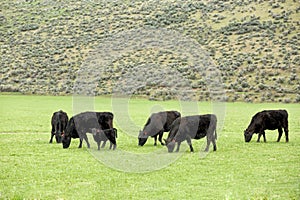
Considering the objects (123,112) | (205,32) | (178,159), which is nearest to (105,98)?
(123,112)

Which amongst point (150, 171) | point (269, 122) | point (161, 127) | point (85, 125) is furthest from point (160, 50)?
point (150, 171)

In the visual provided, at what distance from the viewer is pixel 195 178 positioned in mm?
15344

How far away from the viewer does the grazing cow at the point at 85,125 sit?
22.2 metres

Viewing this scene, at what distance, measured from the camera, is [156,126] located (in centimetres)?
2359

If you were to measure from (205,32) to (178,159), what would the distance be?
5961 cm

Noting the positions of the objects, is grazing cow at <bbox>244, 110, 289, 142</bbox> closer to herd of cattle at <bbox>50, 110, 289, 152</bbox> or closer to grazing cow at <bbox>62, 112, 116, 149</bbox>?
herd of cattle at <bbox>50, 110, 289, 152</bbox>

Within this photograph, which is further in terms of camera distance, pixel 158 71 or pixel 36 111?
pixel 158 71

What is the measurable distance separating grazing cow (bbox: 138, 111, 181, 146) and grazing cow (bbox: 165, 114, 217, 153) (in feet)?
Result: 6.92

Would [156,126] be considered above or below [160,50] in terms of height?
below

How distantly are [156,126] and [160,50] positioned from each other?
50566 millimetres

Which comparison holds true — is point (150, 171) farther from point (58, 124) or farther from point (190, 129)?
point (58, 124)

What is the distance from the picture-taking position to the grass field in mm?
13695

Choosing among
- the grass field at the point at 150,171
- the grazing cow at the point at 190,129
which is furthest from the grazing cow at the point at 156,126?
the grazing cow at the point at 190,129

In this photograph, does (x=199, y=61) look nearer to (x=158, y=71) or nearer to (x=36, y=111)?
(x=158, y=71)
